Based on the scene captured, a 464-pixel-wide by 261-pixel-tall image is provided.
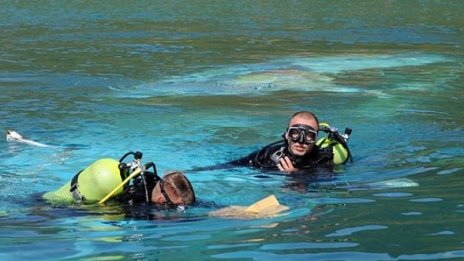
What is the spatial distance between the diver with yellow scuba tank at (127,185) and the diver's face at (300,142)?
2.23 meters

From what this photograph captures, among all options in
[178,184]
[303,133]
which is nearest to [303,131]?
[303,133]

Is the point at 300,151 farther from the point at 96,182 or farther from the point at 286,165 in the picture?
the point at 96,182

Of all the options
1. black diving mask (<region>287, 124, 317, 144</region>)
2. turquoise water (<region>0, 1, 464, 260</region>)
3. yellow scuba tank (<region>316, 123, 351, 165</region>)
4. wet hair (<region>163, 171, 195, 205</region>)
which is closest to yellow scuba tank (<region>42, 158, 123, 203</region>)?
turquoise water (<region>0, 1, 464, 260</region>)

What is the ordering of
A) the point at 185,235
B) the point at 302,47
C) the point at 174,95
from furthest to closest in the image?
1. the point at 302,47
2. the point at 174,95
3. the point at 185,235

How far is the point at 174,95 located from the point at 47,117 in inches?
99.9

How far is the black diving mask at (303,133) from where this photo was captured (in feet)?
29.5

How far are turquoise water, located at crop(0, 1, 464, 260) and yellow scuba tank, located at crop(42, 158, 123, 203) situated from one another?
4.6 inches

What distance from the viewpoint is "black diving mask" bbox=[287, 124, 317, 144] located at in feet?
29.5

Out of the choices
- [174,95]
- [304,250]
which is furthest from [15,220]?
[174,95]

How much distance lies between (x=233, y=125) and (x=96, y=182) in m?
5.62

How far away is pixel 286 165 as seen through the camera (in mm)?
9281

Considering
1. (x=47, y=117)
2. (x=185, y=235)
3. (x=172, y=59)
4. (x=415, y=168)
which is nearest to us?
(x=185, y=235)

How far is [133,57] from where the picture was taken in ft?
66.5

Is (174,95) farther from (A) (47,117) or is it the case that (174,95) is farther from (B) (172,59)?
(B) (172,59)
